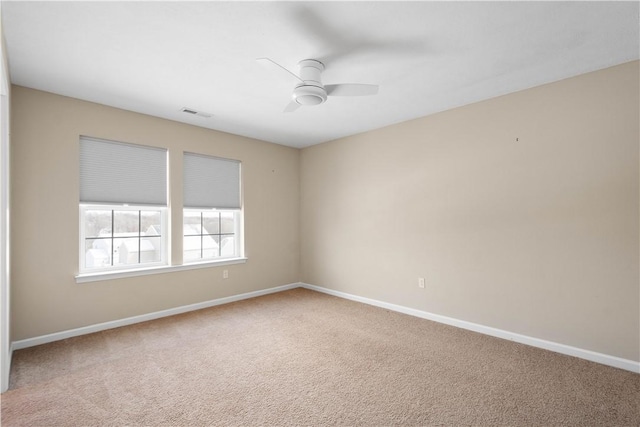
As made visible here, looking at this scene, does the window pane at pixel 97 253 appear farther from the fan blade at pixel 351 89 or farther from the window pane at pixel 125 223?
the fan blade at pixel 351 89

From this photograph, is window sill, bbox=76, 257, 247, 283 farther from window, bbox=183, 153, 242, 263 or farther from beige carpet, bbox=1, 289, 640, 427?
beige carpet, bbox=1, 289, 640, 427

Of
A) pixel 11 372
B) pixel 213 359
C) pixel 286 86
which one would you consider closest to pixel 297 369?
pixel 213 359

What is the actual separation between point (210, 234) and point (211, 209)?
0.39 metres

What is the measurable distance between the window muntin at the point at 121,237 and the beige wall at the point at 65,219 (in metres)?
0.16

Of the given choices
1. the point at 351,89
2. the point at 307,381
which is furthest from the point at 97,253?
the point at 351,89

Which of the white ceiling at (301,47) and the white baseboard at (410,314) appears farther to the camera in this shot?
the white baseboard at (410,314)

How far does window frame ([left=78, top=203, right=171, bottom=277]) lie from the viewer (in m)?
3.43

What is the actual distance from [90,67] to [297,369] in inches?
124

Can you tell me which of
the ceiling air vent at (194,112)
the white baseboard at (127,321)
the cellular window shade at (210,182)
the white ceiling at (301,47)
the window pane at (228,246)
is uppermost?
the ceiling air vent at (194,112)

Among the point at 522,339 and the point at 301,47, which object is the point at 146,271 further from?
the point at 522,339

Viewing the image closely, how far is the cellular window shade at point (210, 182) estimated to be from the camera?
4297 millimetres

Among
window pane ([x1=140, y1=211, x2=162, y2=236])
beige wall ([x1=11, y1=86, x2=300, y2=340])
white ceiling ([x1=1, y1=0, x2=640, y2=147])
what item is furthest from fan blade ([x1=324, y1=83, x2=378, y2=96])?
window pane ([x1=140, y1=211, x2=162, y2=236])

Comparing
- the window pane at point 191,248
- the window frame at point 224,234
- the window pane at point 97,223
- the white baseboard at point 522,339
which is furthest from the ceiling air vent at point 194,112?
the white baseboard at point 522,339

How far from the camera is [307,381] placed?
7.98ft
